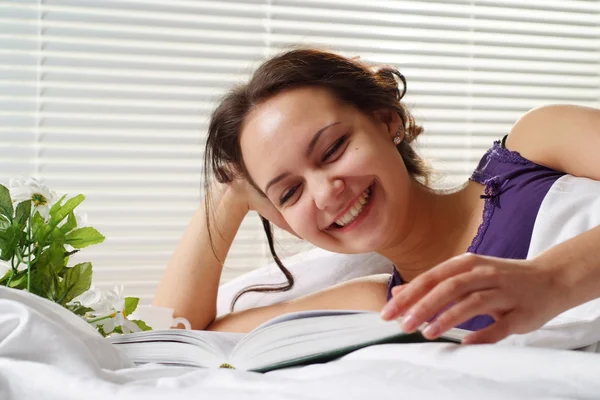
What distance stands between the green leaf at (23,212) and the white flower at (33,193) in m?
0.03

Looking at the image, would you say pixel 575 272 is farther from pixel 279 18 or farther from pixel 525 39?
pixel 525 39

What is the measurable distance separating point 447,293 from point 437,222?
938 mm

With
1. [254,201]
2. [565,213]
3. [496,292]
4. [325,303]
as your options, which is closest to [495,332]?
[496,292]

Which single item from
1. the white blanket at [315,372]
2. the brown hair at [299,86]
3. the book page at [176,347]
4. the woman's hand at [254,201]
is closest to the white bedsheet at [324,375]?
the white blanket at [315,372]

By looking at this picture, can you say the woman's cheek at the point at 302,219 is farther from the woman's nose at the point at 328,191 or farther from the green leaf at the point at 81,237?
the green leaf at the point at 81,237

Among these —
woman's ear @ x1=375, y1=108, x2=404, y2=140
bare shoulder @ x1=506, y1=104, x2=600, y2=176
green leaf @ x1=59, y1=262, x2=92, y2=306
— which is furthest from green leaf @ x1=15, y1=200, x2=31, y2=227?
bare shoulder @ x1=506, y1=104, x2=600, y2=176

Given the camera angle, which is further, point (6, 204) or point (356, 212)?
point (356, 212)

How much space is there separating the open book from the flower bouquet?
296 mm

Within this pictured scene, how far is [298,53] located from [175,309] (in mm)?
678

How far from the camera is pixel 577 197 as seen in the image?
1312 mm

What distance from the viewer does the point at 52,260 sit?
125 centimetres

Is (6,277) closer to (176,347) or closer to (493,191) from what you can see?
(176,347)

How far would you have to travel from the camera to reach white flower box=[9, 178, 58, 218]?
1253 millimetres

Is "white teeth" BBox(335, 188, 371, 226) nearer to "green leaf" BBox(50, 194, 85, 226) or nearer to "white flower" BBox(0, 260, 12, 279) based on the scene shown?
"green leaf" BBox(50, 194, 85, 226)
